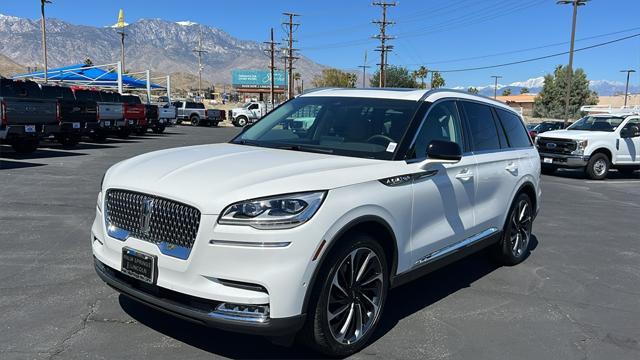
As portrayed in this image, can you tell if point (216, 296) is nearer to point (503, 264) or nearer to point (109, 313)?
point (109, 313)

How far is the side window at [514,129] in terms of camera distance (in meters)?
6.18

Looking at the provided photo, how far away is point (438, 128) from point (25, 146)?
14769mm

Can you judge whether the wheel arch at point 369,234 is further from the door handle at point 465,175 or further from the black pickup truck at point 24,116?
the black pickup truck at point 24,116

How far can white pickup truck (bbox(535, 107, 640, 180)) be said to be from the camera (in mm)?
16516

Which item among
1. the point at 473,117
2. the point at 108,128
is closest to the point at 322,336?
the point at 473,117

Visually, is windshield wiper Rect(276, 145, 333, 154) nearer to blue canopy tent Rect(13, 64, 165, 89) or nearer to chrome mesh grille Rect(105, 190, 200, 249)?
chrome mesh grille Rect(105, 190, 200, 249)

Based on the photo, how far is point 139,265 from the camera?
3.54 metres

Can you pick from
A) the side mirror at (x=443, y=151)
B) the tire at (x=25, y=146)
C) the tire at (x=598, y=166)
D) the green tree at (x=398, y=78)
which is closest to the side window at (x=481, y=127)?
the side mirror at (x=443, y=151)

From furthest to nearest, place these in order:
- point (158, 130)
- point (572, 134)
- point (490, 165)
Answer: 1. point (158, 130)
2. point (572, 134)
3. point (490, 165)

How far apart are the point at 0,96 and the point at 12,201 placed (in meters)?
7.02

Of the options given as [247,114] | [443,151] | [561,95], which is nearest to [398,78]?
[561,95]

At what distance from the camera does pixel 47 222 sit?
7449 mm

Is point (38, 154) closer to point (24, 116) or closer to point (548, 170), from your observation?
point (24, 116)

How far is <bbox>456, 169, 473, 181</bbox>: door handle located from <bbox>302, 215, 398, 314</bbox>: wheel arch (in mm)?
1124
